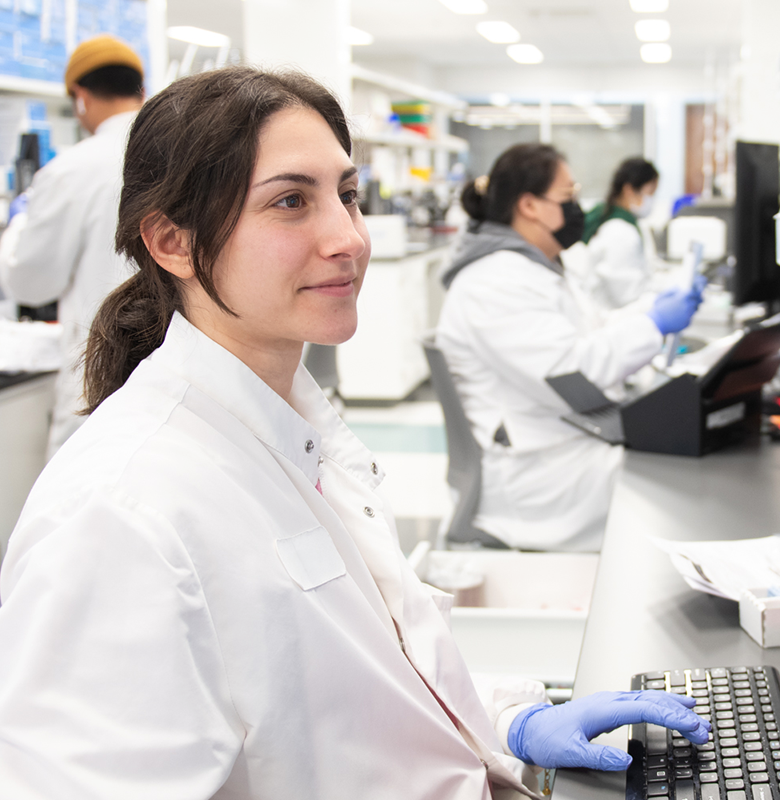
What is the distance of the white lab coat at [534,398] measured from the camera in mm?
2189

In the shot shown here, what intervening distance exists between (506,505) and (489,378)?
0.33 m

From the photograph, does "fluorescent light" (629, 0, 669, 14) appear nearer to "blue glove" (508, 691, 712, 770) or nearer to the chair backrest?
the chair backrest

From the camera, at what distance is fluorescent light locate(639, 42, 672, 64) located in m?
10.5

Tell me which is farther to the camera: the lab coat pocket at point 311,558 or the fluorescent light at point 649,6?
the fluorescent light at point 649,6

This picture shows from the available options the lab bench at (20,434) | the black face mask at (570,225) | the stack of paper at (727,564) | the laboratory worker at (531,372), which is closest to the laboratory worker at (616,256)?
the black face mask at (570,225)

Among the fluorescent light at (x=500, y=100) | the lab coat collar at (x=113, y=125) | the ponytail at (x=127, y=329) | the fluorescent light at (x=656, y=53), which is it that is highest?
the fluorescent light at (x=656, y=53)

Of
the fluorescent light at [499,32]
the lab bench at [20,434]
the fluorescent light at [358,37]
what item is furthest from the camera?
the fluorescent light at [358,37]

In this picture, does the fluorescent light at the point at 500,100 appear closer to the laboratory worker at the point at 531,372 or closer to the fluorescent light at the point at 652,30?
the fluorescent light at the point at 652,30

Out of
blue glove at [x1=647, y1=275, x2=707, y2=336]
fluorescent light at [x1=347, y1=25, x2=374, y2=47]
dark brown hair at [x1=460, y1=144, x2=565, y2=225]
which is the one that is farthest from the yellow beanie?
fluorescent light at [x1=347, y1=25, x2=374, y2=47]

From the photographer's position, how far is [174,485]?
71cm

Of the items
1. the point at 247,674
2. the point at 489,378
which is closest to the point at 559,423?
the point at 489,378

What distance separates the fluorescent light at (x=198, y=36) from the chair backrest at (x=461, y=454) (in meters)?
8.13

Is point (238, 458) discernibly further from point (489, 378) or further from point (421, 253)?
point (421, 253)

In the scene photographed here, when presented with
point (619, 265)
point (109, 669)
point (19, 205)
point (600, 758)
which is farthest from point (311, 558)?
point (619, 265)
